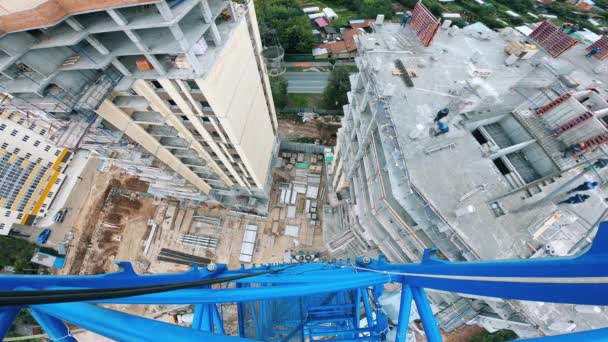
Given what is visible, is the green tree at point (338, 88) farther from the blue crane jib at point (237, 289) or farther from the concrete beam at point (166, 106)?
the blue crane jib at point (237, 289)

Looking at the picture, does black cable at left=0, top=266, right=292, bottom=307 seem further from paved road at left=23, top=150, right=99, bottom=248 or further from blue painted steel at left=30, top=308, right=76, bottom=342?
paved road at left=23, top=150, right=99, bottom=248

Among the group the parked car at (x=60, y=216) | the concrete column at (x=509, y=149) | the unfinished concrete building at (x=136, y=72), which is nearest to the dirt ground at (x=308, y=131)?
the unfinished concrete building at (x=136, y=72)

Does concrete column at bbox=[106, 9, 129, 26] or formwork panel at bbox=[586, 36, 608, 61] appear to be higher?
formwork panel at bbox=[586, 36, 608, 61]

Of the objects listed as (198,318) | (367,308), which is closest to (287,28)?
(367,308)

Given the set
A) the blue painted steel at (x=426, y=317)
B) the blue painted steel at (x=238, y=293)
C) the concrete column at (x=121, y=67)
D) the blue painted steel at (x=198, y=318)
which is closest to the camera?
the blue painted steel at (x=238, y=293)

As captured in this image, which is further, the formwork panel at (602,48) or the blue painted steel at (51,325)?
the formwork panel at (602,48)

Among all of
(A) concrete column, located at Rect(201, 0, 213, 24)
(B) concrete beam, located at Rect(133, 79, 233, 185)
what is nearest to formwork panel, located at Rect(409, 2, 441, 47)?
(A) concrete column, located at Rect(201, 0, 213, 24)

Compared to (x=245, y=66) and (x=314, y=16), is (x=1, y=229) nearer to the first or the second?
(x=245, y=66)
